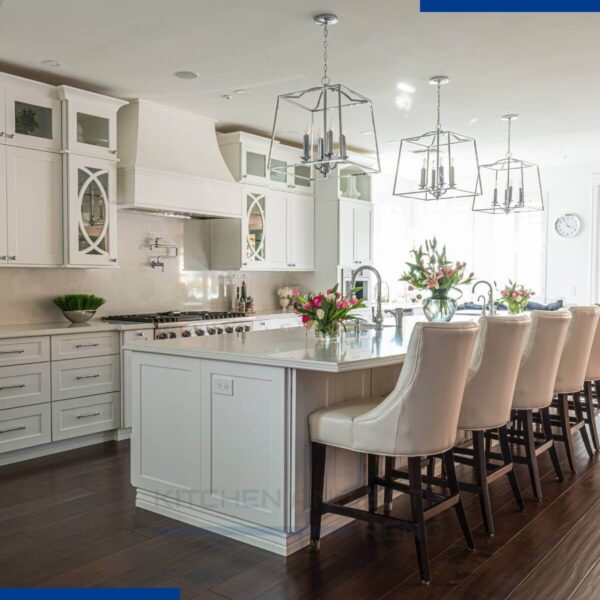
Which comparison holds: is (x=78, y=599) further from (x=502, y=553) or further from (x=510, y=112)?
(x=510, y=112)

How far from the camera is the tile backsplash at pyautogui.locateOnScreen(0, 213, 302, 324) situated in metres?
4.93

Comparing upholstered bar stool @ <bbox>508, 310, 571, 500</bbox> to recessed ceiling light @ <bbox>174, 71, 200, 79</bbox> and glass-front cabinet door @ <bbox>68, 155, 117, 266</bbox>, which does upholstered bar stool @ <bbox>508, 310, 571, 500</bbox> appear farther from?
glass-front cabinet door @ <bbox>68, 155, 117, 266</bbox>

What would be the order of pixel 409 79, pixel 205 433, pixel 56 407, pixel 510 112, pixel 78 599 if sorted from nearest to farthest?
pixel 78 599
pixel 205 433
pixel 56 407
pixel 409 79
pixel 510 112

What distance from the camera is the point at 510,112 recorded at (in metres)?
5.83

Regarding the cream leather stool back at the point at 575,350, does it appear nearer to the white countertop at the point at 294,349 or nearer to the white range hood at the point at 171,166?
the white countertop at the point at 294,349

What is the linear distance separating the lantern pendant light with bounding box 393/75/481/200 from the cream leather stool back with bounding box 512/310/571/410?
4.06 feet

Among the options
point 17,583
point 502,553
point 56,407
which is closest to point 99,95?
point 56,407

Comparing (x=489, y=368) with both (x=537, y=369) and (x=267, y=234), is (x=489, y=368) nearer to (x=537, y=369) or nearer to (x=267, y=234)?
(x=537, y=369)

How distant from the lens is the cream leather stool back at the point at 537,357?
355cm

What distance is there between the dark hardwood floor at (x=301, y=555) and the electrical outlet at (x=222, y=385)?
67 centimetres

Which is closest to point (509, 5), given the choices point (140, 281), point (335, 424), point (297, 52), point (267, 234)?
point (297, 52)

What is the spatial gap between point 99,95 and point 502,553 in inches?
159

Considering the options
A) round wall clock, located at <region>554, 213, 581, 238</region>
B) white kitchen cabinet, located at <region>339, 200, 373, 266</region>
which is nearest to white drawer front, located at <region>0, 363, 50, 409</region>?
white kitchen cabinet, located at <region>339, 200, 373, 266</region>

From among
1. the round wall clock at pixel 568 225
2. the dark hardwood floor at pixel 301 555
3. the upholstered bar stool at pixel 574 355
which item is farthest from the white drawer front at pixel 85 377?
the round wall clock at pixel 568 225
